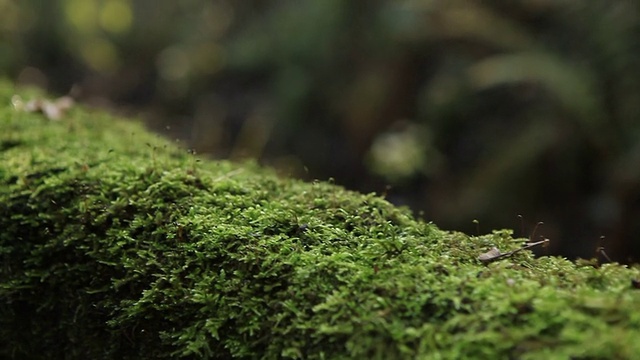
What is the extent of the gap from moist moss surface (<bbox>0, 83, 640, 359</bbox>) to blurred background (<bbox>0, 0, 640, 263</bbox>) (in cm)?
157

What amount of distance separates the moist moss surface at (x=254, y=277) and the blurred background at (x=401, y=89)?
1572 mm

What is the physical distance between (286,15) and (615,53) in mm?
3948

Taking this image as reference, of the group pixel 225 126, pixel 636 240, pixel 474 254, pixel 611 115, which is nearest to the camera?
pixel 474 254

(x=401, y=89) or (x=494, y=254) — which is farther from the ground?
(x=401, y=89)

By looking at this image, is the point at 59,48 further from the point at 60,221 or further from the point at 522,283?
the point at 522,283

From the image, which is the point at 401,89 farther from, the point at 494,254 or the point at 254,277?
the point at 254,277

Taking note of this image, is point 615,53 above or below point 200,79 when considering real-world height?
below

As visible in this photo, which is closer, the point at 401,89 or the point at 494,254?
the point at 494,254

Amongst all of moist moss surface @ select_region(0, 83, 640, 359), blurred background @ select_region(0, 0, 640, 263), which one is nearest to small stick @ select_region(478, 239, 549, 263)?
moist moss surface @ select_region(0, 83, 640, 359)

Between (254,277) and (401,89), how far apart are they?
5.50 metres

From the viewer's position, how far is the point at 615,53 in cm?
523

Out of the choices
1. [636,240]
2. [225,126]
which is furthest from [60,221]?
[225,126]

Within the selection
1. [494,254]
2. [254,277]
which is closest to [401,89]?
[494,254]

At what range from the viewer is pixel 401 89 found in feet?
22.0
